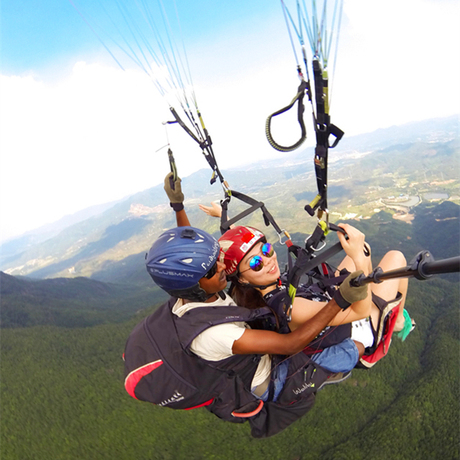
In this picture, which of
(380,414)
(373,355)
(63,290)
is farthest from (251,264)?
(63,290)

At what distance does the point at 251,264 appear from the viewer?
3.69 metres

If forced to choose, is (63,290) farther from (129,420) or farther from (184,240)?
(184,240)

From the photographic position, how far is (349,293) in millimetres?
2695

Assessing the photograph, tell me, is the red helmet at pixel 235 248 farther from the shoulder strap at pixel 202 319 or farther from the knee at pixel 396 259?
the knee at pixel 396 259

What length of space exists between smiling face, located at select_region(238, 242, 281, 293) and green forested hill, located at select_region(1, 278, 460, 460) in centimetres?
4978

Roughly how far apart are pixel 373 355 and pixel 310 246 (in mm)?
2219

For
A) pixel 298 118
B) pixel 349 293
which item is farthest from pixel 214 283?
pixel 298 118

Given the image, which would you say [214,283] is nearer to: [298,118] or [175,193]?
[298,118]

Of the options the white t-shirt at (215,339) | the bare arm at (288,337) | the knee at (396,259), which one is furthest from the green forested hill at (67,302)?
the bare arm at (288,337)

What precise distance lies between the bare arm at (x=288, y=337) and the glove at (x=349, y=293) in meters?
0.09

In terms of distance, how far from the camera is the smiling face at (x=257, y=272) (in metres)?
3.73

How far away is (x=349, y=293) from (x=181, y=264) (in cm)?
147

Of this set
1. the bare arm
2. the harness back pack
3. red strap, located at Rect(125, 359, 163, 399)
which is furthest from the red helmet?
red strap, located at Rect(125, 359, 163, 399)

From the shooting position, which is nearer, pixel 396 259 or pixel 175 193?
pixel 396 259
